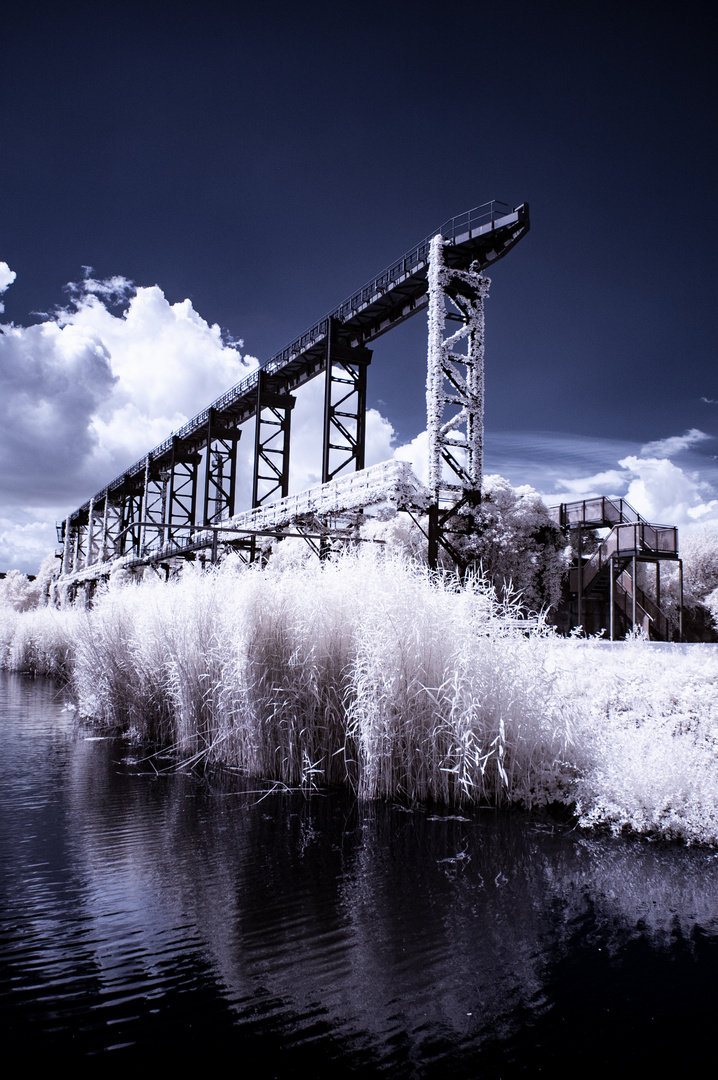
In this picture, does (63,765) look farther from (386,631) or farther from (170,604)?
(386,631)

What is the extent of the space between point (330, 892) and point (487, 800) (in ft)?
8.35

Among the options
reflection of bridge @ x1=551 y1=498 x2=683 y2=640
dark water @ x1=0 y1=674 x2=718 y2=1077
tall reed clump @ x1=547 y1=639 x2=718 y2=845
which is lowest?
dark water @ x1=0 y1=674 x2=718 y2=1077

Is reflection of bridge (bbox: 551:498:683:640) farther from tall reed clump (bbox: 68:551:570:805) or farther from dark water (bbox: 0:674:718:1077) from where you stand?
dark water (bbox: 0:674:718:1077)

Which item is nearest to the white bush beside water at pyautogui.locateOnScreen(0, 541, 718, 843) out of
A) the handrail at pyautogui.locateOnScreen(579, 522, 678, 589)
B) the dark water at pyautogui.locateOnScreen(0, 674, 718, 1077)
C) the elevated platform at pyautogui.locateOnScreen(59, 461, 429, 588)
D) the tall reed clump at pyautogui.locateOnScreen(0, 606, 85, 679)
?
the dark water at pyautogui.locateOnScreen(0, 674, 718, 1077)

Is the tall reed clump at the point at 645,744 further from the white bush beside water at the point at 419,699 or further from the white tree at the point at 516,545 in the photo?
the white tree at the point at 516,545

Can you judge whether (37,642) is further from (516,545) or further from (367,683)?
(367,683)

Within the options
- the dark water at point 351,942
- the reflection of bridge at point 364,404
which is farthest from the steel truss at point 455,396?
the dark water at point 351,942

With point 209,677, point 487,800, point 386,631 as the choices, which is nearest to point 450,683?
point 386,631

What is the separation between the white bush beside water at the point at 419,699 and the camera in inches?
248

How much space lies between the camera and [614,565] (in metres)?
22.1

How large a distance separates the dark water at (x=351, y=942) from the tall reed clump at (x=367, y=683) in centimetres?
61

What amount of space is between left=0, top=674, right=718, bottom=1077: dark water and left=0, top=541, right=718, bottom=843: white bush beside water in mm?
495

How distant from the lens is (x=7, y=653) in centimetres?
2400

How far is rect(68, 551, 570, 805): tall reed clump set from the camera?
647 centimetres
